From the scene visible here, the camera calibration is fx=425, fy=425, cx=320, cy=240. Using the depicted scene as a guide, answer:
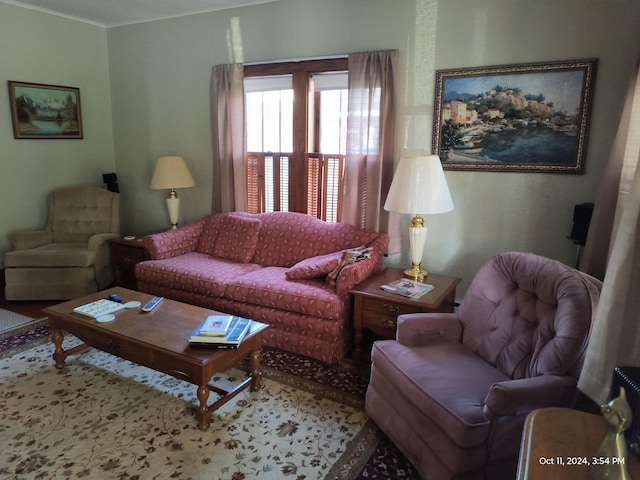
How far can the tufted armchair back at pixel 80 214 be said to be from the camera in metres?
4.47

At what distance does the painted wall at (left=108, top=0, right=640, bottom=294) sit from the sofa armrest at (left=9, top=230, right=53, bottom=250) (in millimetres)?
1374

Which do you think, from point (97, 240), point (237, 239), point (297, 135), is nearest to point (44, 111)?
point (97, 240)

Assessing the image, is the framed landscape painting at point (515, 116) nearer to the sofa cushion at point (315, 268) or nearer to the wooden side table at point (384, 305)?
the wooden side table at point (384, 305)

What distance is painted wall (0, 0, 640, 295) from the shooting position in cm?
277

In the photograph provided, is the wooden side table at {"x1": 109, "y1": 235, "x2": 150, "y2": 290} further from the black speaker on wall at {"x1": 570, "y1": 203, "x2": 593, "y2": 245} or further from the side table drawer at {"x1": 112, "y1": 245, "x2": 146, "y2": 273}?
the black speaker on wall at {"x1": 570, "y1": 203, "x2": 593, "y2": 245}

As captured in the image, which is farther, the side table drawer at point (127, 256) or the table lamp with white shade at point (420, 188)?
the side table drawer at point (127, 256)

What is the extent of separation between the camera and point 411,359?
213 centimetres

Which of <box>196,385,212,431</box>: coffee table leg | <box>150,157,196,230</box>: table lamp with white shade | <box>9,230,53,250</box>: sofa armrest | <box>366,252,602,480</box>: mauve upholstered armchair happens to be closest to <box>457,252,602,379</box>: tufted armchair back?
<box>366,252,602,480</box>: mauve upholstered armchair

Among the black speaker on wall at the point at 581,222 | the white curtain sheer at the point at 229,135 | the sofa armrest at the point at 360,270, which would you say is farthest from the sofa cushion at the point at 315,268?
the black speaker on wall at the point at 581,222

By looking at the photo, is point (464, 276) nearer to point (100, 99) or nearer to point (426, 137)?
point (426, 137)

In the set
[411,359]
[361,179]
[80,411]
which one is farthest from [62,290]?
[411,359]

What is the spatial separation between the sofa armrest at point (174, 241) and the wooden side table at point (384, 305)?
1.92 meters

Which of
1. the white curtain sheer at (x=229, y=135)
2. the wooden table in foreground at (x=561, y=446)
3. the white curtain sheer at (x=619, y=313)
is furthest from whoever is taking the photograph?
the white curtain sheer at (x=229, y=135)

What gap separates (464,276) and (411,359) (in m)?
1.42
